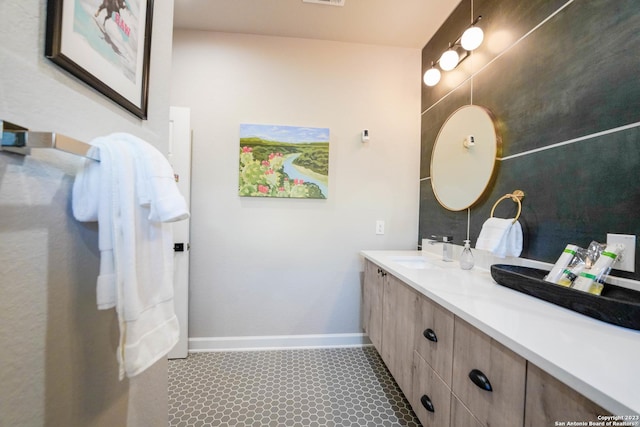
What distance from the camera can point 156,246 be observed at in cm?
62

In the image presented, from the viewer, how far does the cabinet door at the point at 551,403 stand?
0.48m

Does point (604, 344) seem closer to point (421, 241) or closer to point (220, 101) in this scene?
point (421, 241)

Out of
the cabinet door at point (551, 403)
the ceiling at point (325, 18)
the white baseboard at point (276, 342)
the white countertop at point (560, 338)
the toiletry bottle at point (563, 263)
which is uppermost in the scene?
the ceiling at point (325, 18)

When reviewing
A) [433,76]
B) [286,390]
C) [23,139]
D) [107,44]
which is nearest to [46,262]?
[23,139]

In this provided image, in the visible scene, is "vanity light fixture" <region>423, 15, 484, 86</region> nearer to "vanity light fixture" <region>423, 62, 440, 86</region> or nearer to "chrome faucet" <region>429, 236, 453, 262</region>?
"vanity light fixture" <region>423, 62, 440, 86</region>

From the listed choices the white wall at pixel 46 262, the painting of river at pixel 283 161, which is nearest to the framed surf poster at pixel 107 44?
the white wall at pixel 46 262

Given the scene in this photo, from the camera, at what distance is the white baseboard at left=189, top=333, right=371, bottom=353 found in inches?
76.5

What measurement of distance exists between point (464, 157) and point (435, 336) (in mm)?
1161

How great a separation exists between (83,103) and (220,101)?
1538mm

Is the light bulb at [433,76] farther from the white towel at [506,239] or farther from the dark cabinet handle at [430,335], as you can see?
the dark cabinet handle at [430,335]

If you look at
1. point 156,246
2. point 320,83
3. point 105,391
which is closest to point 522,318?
point 156,246

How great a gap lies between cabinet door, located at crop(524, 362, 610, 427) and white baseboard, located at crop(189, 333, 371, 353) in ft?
5.22

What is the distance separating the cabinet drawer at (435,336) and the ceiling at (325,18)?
1.97 metres

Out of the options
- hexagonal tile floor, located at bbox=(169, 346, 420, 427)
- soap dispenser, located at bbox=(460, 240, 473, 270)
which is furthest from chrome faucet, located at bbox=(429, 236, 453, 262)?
hexagonal tile floor, located at bbox=(169, 346, 420, 427)
